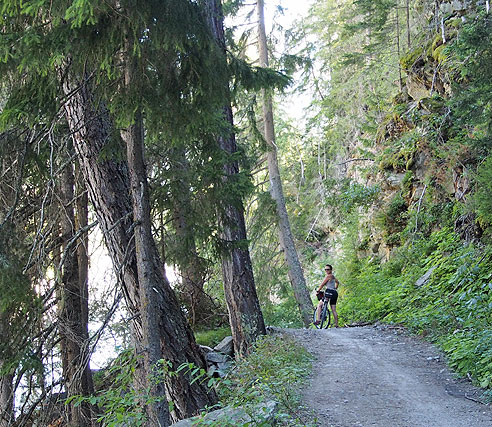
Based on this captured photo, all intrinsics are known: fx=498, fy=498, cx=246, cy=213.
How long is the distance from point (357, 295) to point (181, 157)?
8351 mm

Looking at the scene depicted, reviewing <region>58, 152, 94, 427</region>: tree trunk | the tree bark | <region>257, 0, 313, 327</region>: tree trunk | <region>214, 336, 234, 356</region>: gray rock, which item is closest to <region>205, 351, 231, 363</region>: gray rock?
<region>214, 336, 234, 356</region>: gray rock

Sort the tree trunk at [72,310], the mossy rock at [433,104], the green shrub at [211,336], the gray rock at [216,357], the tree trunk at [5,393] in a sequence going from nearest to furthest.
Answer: the tree trunk at [5,393]
the tree trunk at [72,310]
the gray rock at [216,357]
the green shrub at [211,336]
the mossy rock at [433,104]

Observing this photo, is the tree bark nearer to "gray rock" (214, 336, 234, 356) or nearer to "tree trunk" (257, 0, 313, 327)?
"gray rock" (214, 336, 234, 356)

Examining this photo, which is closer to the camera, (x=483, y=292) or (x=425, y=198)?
(x=483, y=292)

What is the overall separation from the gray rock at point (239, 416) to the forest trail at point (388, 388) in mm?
1156

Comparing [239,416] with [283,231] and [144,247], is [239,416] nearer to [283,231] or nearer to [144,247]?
[144,247]

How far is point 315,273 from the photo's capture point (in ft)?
→ 78.6

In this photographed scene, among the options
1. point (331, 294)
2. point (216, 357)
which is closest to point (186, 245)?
point (216, 357)

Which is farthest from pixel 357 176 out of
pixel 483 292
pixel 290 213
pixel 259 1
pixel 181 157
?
pixel 181 157

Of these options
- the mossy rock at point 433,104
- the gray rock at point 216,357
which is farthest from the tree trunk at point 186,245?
the mossy rock at point 433,104

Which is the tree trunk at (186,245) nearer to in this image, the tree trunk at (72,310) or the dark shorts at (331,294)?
the tree trunk at (72,310)

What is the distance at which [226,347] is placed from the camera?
9781 millimetres

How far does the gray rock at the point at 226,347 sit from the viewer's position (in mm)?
9719

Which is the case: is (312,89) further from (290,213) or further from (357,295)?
(357,295)
